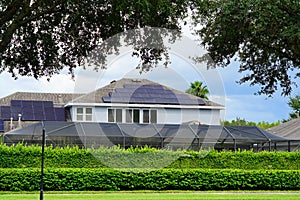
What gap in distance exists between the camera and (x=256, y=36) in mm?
14758

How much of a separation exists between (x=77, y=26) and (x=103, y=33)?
76 cm

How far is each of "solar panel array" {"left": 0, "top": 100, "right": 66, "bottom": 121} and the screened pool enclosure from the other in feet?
35.7

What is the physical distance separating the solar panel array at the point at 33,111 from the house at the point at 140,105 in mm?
1428

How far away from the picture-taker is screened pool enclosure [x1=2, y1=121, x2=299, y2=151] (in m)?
24.5

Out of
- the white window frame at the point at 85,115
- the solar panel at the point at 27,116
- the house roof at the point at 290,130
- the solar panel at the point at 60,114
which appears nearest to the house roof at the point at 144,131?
the white window frame at the point at 85,115

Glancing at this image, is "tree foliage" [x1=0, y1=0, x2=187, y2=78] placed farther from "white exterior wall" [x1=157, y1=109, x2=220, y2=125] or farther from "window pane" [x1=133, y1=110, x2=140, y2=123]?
"window pane" [x1=133, y1=110, x2=140, y2=123]

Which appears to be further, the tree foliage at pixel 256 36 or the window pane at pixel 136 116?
the window pane at pixel 136 116

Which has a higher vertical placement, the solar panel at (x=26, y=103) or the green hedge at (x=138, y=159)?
the solar panel at (x=26, y=103)

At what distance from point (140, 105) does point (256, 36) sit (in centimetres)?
1206

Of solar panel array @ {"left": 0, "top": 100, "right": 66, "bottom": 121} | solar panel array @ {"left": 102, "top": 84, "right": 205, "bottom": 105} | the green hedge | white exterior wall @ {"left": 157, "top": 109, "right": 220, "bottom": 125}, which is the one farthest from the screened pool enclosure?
solar panel array @ {"left": 0, "top": 100, "right": 66, "bottom": 121}

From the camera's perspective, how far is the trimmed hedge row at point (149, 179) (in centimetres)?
1888

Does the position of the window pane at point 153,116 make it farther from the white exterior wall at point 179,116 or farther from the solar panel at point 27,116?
the solar panel at point 27,116

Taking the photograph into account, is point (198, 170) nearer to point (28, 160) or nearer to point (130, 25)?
point (28, 160)

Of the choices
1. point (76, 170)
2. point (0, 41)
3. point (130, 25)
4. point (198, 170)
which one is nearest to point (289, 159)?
point (198, 170)
